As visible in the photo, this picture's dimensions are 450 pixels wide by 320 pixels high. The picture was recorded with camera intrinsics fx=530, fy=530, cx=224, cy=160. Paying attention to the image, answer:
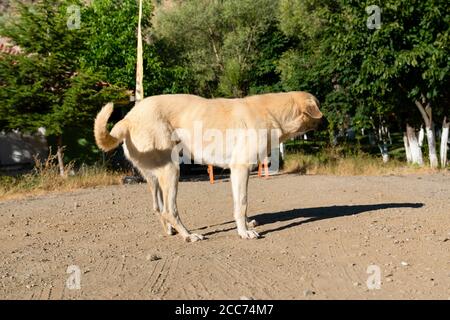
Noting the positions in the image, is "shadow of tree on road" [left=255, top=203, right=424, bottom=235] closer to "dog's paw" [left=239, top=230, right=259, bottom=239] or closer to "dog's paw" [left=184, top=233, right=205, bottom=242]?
"dog's paw" [left=239, top=230, right=259, bottom=239]

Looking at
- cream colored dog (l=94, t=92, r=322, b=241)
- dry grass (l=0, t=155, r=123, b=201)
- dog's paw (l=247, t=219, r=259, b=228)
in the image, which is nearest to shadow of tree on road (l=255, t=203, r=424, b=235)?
dog's paw (l=247, t=219, r=259, b=228)

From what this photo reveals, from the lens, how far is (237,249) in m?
6.45

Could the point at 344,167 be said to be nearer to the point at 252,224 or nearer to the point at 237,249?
the point at 252,224

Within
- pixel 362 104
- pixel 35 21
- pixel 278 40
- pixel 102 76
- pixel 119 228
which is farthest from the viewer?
pixel 278 40

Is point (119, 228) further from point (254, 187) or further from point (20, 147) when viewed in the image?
point (20, 147)

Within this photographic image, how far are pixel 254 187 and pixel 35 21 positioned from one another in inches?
342

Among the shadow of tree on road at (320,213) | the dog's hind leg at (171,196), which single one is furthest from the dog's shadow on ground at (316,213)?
the dog's hind leg at (171,196)

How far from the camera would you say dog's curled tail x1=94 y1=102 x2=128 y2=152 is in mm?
6707

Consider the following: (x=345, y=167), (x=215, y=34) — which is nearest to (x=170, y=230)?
(x=345, y=167)

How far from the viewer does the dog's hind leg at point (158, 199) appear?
24.7ft

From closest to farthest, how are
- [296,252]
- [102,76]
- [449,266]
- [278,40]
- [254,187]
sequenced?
[449,266]
[296,252]
[254,187]
[102,76]
[278,40]

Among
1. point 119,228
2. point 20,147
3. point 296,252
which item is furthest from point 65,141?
point 296,252

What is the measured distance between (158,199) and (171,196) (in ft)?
2.06

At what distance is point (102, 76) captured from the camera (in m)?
17.2
